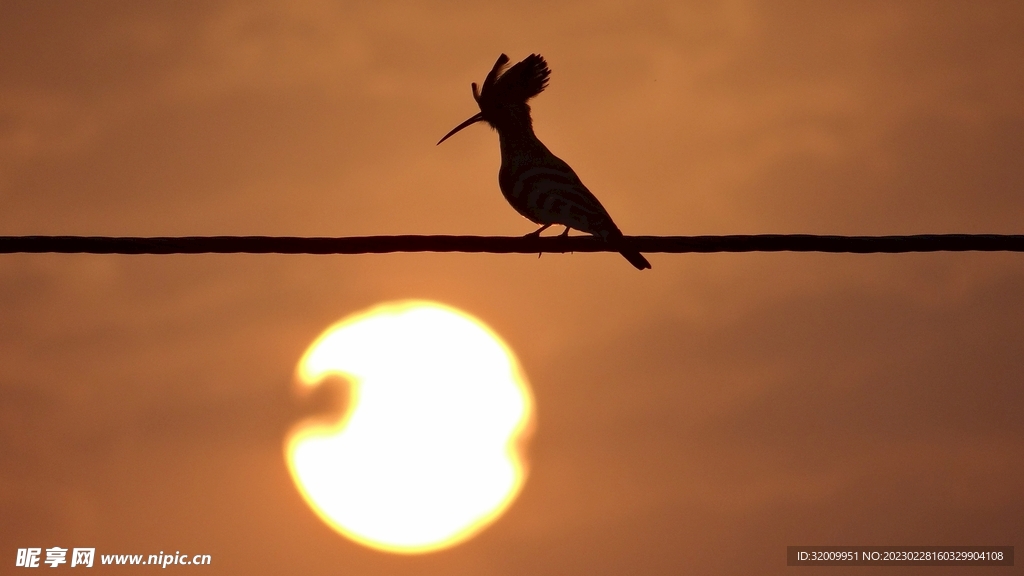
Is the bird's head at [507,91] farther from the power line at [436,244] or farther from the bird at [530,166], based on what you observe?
the power line at [436,244]

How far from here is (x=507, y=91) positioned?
10016 millimetres

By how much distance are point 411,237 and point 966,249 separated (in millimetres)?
2908

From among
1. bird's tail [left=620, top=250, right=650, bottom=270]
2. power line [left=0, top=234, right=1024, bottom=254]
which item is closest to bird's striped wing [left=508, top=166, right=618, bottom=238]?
bird's tail [left=620, top=250, right=650, bottom=270]

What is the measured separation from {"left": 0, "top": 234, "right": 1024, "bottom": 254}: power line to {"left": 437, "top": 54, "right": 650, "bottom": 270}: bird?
5.28 feet

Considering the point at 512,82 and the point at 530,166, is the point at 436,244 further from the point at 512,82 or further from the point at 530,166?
the point at 512,82

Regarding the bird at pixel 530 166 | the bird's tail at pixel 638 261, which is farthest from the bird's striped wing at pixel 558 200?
the bird's tail at pixel 638 261

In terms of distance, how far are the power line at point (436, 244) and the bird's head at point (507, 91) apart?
4.74 meters

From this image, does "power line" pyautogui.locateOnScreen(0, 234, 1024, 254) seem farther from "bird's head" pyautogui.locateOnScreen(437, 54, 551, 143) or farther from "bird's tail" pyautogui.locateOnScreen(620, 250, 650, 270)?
"bird's head" pyautogui.locateOnScreen(437, 54, 551, 143)

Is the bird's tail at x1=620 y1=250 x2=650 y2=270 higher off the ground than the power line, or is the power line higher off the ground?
the bird's tail at x1=620 y1=250 x2=650 y2=270

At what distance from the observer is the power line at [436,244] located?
5.13 metres

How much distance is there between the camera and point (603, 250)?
19.4 ft

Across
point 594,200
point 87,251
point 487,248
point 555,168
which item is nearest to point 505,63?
point 555,168

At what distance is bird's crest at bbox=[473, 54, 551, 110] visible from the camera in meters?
10.0

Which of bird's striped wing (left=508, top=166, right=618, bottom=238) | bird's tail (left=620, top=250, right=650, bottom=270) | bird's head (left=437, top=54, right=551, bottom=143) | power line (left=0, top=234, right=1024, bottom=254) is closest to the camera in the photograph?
power line (left=0, top=234, right=1024, bottom=254)
